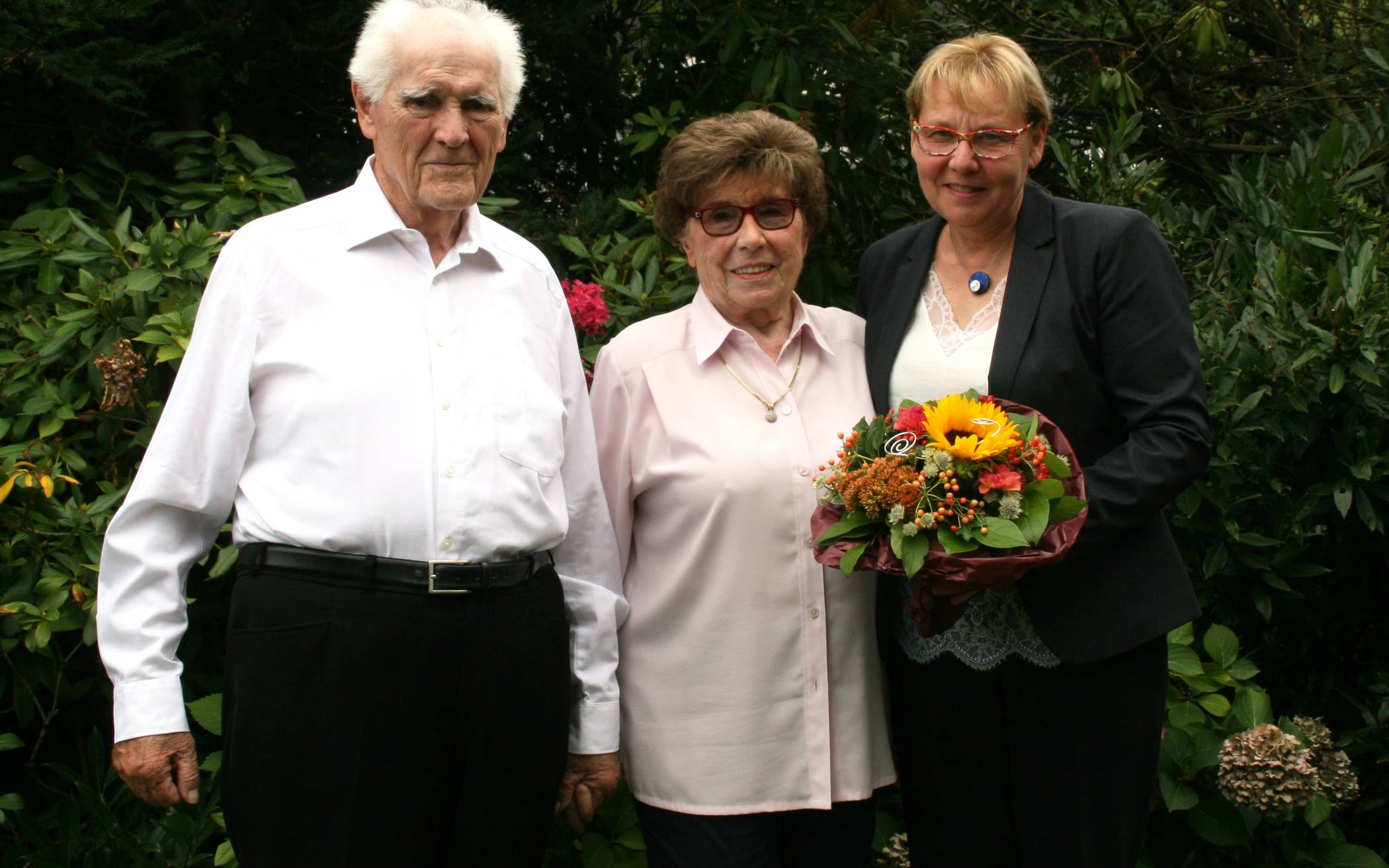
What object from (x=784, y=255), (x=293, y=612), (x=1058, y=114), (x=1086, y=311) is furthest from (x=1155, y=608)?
(x=1058, y=114)

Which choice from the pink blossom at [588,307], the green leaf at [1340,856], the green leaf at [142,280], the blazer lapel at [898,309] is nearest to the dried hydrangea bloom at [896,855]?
the green leaf at [1340,856]

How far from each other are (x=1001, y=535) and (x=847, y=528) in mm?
282

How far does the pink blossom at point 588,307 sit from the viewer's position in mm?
3375

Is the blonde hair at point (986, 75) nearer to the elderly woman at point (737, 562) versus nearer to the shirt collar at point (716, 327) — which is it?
the elderly woman at point (737, 562)

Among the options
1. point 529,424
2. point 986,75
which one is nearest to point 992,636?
point 529,424

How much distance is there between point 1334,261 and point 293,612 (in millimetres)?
3053

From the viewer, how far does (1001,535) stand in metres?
2.21

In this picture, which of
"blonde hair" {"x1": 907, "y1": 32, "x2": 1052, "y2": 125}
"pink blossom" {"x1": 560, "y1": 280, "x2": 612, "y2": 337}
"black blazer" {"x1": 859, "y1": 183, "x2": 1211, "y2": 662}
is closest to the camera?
"black blazer" {"x1": 859, "y1": 183, "x2": 1211, "y2": 662}

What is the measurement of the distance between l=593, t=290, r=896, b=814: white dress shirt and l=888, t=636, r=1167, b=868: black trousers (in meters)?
0.14

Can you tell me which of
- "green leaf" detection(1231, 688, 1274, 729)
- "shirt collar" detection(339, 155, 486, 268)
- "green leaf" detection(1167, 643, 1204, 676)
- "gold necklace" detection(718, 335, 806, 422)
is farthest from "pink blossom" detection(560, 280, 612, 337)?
"green leaf" detection(1231, 688, 1274, 729)

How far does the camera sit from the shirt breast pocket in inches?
93.0

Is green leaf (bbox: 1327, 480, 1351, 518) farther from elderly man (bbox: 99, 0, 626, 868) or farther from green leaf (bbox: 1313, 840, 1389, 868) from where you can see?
elderly man (bbox: 99, 0, 626, 868)

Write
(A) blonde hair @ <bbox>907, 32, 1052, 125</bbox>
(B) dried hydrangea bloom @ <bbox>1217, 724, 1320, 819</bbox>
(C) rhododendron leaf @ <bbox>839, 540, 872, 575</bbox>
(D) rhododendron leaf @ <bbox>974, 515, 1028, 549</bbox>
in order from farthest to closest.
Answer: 1. (B) dried hydrangea bloom @ <bbox>1217, 724, 1320, 819</bbox>
2. (A) blonde hair @ <bbox>907, 32, 1052, 125</bbox>
3. (C) rhododendron leaf @ <bbox>839, 540, 872, 575</bbox>
4. (D) rhododendron leaf @ <bbox>974, 515, 1028, 549</bbox>

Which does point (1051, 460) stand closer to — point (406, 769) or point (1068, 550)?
point (1068, 550)
